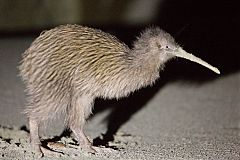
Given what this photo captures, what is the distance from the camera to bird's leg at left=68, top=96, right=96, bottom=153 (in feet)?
10.2

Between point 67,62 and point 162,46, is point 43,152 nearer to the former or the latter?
point 67,62

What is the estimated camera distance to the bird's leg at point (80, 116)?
3.12 meters

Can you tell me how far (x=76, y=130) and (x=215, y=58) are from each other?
119 inches

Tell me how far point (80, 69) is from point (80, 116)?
12.1 inches

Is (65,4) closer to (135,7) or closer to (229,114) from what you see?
(135,7)

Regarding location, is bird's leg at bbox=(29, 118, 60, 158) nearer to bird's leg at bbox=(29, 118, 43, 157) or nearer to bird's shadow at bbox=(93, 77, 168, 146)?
bird's leg at bbox=(29, 118, 43, 157)

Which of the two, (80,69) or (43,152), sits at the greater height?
(80,69)

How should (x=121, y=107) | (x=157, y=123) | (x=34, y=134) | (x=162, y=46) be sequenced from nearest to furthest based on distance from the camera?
(x=162, y=46)
(x=34, y=134)
(x=157, y=123)
(x=121, y=107)

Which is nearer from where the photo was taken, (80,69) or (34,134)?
(80,69)

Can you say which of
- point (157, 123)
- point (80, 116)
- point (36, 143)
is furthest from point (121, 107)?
point (36, 143)

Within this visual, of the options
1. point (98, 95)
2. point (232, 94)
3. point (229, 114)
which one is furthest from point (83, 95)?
point (232, 94)

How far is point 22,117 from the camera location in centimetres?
414

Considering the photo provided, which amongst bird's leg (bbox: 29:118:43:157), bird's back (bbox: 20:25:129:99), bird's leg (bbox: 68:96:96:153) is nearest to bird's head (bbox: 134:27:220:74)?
bird's back (bbox: 20:25:129:99)

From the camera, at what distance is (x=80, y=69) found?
3053 mm
